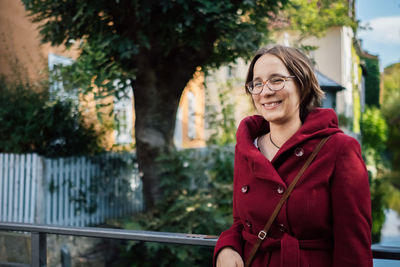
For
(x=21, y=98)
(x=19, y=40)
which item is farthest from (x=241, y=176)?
(x=19, y=40)

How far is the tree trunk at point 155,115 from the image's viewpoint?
6.95 meters

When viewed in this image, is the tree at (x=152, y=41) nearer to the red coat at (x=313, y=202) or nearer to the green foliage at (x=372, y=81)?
the red coat at (x=313, y=202)

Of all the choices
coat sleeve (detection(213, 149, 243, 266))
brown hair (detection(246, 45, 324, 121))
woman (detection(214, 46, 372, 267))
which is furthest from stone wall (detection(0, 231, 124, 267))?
brown hair (detection(246, 45, 324, 121))

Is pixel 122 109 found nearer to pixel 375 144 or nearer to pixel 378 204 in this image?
pixel 378 204

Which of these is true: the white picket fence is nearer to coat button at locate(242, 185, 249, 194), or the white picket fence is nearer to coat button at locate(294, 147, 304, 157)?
coat button at locate(242, 185, 249, 194)

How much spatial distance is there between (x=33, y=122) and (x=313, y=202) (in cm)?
606

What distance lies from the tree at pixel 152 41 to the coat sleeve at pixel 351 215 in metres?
4.48

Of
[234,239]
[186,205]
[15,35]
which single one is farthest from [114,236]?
[15,35]

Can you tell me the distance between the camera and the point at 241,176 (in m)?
1.67

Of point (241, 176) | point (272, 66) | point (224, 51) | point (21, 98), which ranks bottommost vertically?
point (241, 176)

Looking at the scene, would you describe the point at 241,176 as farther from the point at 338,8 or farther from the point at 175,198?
the point at 338,8

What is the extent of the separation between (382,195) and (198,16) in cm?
1260

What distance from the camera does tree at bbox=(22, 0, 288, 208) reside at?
5730 millimetres

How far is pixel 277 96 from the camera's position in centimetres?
157
